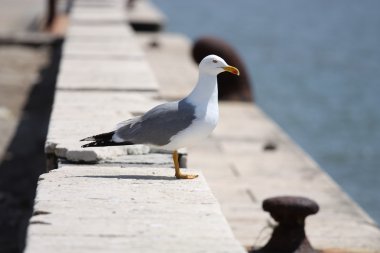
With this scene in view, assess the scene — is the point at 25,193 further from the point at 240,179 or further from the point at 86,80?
the point at 240,179

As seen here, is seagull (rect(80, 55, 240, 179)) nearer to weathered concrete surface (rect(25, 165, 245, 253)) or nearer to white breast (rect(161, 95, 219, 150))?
white breast (rect(161, 95, 219, 150))

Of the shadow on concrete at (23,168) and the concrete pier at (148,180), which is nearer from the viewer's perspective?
the concrete pier at (148,180)

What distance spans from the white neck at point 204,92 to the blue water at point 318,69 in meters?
6.08

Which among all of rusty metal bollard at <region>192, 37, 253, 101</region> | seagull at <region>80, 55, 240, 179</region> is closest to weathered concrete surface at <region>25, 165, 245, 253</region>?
seagull at <region>80, 55, 240, 179</region>

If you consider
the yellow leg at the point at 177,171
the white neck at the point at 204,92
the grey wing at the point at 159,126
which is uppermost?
the white neck at the point at 204,92

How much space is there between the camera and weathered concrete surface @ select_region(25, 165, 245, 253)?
13.8ft

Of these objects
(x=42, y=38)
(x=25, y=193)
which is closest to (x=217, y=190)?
(x=25, y=193)

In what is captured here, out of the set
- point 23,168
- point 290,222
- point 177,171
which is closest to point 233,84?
point 23,168

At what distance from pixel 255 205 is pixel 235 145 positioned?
7.88 feet

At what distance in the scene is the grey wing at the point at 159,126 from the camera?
521cm

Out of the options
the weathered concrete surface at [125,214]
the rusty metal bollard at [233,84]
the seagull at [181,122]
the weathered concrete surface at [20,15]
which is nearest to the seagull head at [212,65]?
the seagull at [181,122]

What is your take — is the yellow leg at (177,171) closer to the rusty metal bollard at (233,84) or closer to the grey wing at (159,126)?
the grey wing at (159,126)

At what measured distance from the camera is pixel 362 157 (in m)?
14.1

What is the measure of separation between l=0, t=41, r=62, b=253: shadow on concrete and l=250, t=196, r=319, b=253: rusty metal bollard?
5.79 ft
